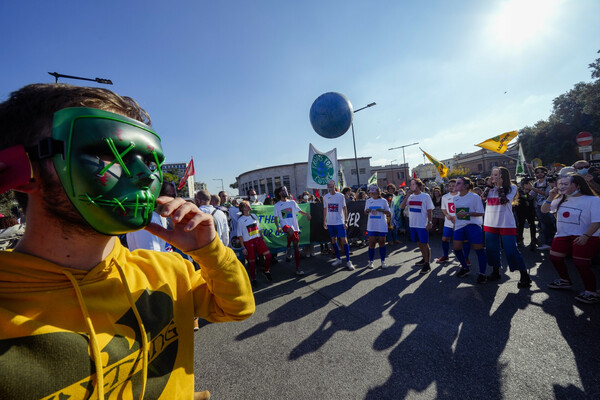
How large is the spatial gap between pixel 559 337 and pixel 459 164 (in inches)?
3185

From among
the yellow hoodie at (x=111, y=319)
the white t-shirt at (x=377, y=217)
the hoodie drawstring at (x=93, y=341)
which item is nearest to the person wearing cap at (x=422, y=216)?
the white t-shirt at (x=377, y=217)

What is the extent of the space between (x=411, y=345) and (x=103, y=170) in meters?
3.30

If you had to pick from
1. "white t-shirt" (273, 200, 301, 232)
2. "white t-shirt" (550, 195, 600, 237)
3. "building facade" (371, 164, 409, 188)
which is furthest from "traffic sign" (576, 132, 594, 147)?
"building facade" (371, 164, 409, 188)

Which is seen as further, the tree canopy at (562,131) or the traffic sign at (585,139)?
the tree canopy at (562,131)

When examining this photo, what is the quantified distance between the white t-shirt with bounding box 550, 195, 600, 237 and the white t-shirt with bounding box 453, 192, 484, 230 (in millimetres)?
1118

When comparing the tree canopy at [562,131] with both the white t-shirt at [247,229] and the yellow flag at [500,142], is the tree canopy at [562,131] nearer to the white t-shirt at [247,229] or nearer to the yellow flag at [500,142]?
the yellow flag at [500,142]

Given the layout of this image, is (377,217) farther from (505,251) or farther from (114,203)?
(114,203)

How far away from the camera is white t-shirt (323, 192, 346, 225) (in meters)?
6.43

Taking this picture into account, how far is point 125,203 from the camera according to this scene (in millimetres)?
805

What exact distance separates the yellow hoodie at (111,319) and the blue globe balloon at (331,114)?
7645mm

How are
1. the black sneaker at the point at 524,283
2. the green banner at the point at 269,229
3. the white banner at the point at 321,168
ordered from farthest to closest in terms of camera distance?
the white banner at the point at 321,168 → the green banner at the point at 269,229 → the black sneaker at the point at 524,283

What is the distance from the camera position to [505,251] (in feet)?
14.0

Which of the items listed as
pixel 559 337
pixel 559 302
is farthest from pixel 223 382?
pixel 559 302

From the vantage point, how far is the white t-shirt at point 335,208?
6.43m
